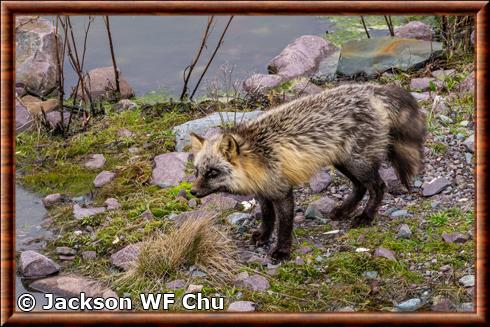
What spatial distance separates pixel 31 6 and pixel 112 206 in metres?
3.67

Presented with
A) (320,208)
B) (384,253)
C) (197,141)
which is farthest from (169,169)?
(384,253)

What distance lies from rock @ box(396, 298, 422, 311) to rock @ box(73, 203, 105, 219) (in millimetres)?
3809

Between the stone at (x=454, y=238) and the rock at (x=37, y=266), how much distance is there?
392 cm

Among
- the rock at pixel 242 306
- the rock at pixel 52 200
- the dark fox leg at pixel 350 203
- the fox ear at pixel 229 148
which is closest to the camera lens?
the rock at pixel 242 306

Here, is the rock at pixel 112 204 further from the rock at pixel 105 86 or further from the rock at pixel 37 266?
the rock at pixel 105 86

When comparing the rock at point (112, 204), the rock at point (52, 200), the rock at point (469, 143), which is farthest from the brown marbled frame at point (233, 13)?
the rock at point (469, 143)

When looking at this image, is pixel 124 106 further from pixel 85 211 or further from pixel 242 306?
pixel 242 306

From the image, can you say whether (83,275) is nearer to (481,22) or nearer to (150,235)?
(150,235)

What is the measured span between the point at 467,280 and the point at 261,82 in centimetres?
566

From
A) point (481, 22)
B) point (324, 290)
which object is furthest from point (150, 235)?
point (481, 22)

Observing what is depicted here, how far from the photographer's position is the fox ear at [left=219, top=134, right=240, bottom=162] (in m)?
8.08

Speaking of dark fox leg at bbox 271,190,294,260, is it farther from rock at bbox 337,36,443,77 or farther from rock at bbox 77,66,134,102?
rock at bbox 77,66,134,102

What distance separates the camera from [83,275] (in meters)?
8.21

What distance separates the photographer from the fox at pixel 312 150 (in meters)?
8.21
